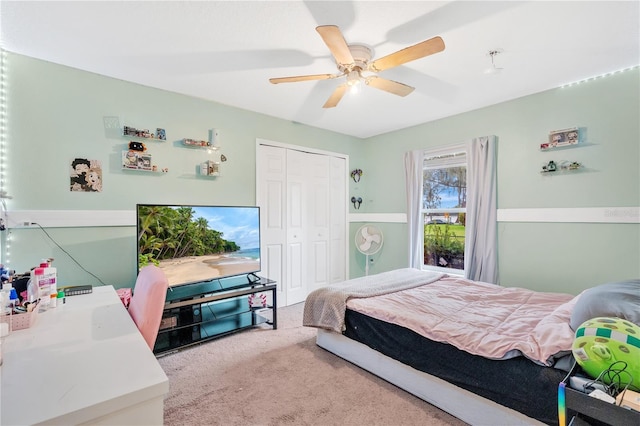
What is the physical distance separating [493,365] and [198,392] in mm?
1877

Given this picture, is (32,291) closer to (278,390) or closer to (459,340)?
(278,390)

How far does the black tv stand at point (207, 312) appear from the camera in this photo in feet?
8.32

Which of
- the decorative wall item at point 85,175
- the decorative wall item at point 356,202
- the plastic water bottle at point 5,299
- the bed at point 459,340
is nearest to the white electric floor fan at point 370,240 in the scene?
the decorative wall item at point 356,202

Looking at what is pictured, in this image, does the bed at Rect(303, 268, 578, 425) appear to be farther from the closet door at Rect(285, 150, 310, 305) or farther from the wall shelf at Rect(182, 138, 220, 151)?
the wall shelf at Rect(182, 138, 220, 151)

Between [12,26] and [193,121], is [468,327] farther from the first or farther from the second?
[12,26]

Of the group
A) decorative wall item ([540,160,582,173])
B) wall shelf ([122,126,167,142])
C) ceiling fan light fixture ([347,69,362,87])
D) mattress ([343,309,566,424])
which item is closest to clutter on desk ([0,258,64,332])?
wall shelf ([122,126,167,142])

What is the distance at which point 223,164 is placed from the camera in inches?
129

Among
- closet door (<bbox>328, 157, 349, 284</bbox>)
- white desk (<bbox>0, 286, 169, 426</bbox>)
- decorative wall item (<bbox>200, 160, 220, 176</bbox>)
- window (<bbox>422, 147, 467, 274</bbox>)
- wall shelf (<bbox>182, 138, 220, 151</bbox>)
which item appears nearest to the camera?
white desk (<bbox>0, 286, 169, 426</bbox>)

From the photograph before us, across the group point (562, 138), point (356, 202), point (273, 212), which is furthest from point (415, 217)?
point (273, 212)

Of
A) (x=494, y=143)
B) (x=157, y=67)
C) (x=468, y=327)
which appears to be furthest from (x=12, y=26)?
(x=494, y=143)

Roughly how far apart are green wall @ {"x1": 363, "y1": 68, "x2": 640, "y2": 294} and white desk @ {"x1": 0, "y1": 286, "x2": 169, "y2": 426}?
351 cm

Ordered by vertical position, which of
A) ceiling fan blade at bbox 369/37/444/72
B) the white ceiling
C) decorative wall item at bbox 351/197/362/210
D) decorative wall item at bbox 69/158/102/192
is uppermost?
the white ceiling

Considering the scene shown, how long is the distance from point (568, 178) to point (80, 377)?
385 cm

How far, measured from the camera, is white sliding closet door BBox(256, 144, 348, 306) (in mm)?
3678
